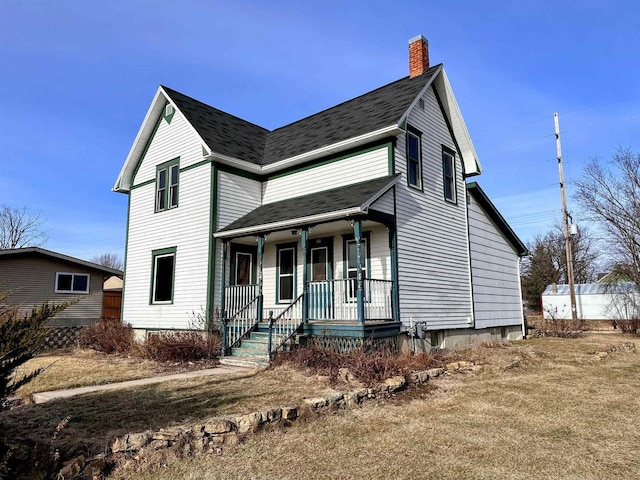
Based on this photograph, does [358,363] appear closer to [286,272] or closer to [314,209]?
[314,209]

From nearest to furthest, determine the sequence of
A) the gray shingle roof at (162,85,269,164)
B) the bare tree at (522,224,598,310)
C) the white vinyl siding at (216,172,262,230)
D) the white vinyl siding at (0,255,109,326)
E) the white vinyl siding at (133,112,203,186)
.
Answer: the white vinyl siding at (216,172,262,230), the gray shingle roof at (162,85,269,164), the white vinyl siding at (133,112,203,186), the white vinyl siding at (0,255,109,326), the bare tree at (522,224,598,310)

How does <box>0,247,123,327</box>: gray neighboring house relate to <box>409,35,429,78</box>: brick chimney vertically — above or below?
below

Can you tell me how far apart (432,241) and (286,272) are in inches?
184

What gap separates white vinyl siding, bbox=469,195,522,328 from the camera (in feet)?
53.0

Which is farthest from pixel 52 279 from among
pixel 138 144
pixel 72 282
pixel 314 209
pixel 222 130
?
pixel 314 209

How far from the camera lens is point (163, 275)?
1569 cm

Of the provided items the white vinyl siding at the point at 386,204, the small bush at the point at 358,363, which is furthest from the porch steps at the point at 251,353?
the white vinyl siding at the point at 386,204

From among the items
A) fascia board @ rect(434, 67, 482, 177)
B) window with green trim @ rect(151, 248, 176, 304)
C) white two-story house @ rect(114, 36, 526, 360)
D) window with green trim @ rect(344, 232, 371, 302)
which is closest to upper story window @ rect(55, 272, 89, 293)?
white two-story house @ rect(114, 36, 526, 360)

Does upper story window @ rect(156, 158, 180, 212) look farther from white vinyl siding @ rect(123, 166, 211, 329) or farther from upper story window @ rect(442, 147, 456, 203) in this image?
upper story window @ rect(442, 147, 456, 203)

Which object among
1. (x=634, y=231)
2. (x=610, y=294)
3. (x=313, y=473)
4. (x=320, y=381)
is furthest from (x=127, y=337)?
(x=610, y=294)

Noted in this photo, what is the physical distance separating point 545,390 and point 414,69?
37.2ft

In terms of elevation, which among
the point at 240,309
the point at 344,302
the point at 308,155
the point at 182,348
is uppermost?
the point at 308,155

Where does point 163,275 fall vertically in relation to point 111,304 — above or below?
above

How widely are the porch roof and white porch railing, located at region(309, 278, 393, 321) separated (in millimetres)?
1725
